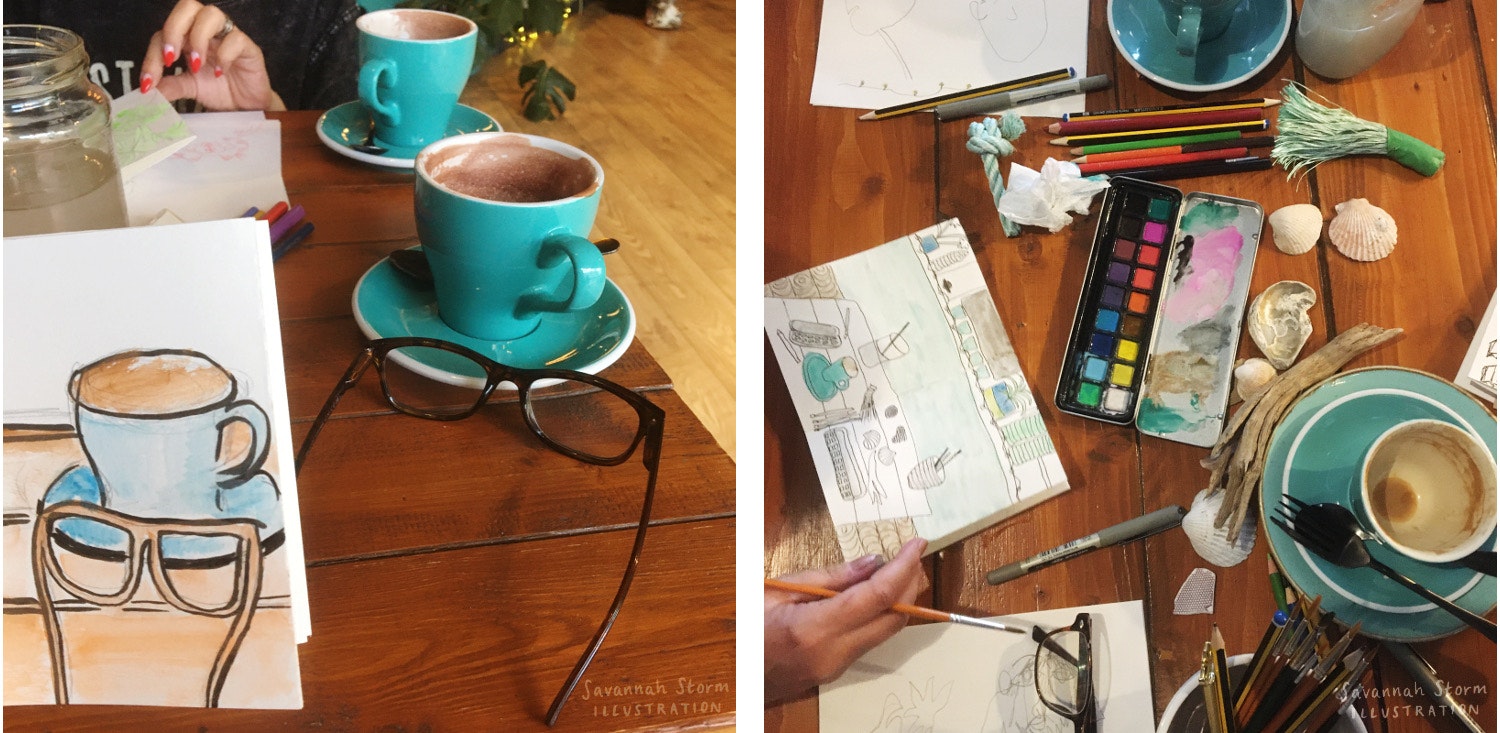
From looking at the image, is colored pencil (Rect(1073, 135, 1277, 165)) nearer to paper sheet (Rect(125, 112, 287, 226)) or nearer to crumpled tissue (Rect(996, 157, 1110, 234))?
crumpled tissue (Rect(996, 157, 1110, 234))

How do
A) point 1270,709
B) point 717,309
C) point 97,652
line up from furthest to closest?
point 717,309 → point 1270,709 → point 97,652

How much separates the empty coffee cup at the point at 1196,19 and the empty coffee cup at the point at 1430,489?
197 mm

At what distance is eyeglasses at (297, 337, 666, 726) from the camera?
384mm

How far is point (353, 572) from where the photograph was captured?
35 cm

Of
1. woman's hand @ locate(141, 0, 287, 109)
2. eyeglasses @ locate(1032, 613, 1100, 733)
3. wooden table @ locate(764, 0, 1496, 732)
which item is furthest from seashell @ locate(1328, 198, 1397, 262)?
woman's hand @ locate(141, 0, 287, 109)

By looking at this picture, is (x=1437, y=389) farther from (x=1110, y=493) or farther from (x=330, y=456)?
(x=330, y=456)

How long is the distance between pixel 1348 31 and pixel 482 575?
46cm

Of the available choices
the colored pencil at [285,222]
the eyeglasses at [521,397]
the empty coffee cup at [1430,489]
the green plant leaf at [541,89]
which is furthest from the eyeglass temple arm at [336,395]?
the green plant leaf at [541,89]

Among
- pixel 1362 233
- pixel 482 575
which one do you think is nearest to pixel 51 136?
pixel 482 575

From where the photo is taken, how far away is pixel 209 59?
2.23ft

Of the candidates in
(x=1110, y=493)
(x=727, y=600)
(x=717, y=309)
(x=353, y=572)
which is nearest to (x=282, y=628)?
(x=353, y=572)

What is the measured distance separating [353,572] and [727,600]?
133 millimetres

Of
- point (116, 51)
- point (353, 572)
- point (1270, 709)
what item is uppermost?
point (116, 51)

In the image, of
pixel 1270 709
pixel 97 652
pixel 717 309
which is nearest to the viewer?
pixel 97 652
